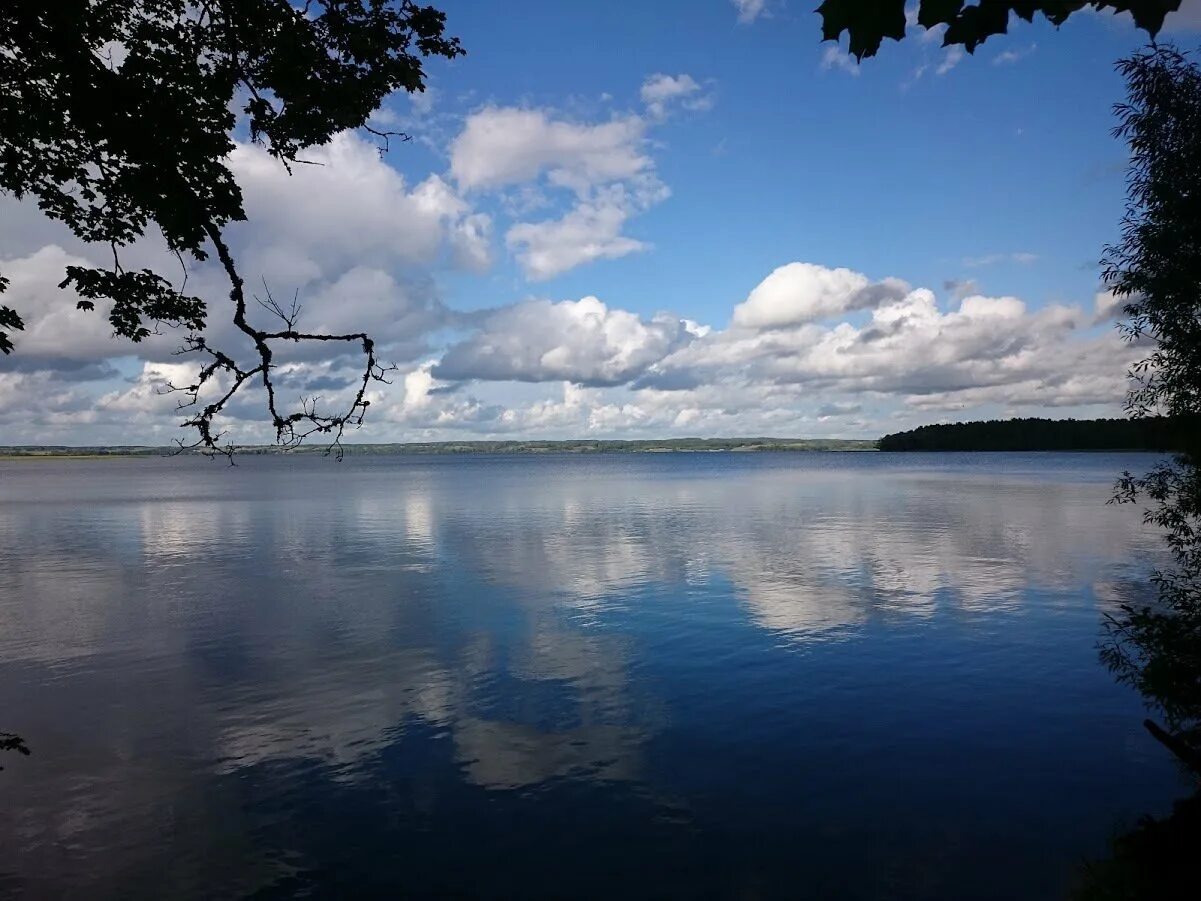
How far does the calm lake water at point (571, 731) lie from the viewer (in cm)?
1351

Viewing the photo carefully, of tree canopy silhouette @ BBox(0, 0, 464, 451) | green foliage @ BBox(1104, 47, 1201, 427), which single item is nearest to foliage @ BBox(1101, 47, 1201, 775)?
green foliage @ BBox(1104, 47, 1201, 427)

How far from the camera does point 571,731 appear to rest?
1933cm

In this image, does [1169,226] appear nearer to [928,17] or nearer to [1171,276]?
[1171,276]

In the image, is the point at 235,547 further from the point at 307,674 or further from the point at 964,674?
the point at 964,674

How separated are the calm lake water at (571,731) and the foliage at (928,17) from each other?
489 inches

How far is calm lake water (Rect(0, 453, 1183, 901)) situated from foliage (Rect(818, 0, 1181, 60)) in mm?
12433

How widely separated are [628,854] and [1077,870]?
7392 mm

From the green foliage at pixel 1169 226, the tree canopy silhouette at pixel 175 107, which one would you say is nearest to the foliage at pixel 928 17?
the tree canopy silhouette at pixel 175 107

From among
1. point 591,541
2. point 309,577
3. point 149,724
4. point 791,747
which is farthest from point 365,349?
point 591,541

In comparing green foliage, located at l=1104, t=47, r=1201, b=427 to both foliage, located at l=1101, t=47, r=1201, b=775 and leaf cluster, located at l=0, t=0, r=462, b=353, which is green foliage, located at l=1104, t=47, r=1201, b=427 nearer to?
foliage, located at l=1101, t=47, r=1201, b=775

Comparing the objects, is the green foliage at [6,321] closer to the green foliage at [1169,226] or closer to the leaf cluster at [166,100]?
the leaf cluster at [166,100]

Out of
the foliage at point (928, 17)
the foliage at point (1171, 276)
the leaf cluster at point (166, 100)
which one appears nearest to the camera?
the foliage at point (928, 17)

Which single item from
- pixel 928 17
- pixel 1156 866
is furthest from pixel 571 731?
pixel 928 17

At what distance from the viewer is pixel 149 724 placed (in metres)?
20.2
